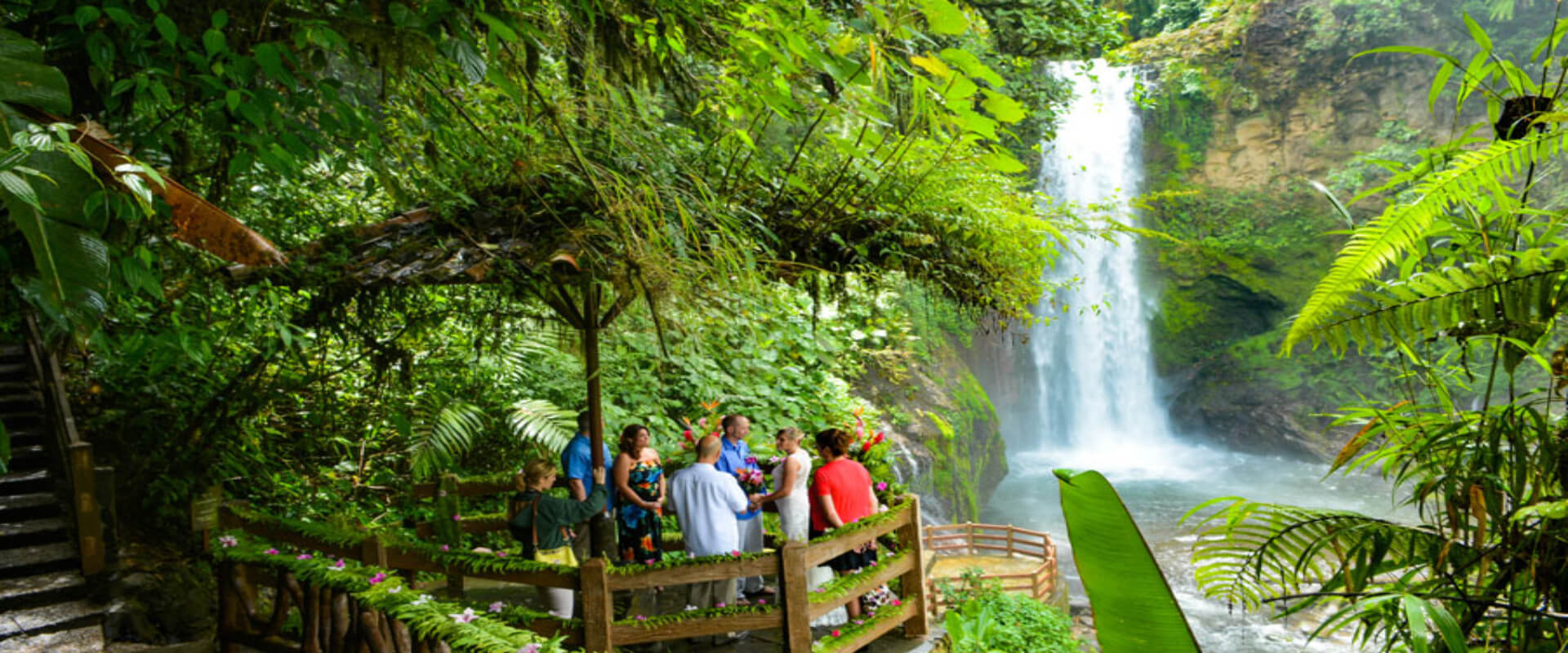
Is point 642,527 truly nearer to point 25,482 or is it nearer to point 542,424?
point 542,424

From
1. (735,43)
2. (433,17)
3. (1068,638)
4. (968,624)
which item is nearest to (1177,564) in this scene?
(1068,638)

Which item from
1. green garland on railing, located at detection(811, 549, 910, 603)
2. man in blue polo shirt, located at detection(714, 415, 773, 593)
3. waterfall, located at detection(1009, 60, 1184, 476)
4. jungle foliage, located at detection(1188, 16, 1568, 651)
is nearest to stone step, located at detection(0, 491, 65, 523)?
man in blue polo shirt, located at detection(714, 415, 773, 593)

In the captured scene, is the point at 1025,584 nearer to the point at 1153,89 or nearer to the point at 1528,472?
the point at 1528,472

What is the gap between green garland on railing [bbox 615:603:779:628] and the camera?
15.0ft

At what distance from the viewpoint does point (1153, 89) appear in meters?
24.6

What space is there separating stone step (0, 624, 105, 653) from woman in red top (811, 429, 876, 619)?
427cm

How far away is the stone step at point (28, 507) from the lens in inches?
240

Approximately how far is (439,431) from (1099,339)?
68.5ft

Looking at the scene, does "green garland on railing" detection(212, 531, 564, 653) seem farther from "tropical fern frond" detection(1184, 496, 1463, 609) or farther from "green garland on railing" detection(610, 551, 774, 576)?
"tropical fern frond" detection(1184, 496, 1463, 609)

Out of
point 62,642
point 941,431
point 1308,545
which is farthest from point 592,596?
point 941,431

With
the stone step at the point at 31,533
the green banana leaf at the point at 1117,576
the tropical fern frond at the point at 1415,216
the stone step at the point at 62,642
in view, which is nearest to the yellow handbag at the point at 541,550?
the stone step at the point at 62,642

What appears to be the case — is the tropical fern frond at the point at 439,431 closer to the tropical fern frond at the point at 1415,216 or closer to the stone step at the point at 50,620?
the stone step at the point at 50,620

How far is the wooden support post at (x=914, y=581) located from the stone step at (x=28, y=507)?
607cm

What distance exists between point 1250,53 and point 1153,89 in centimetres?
302
